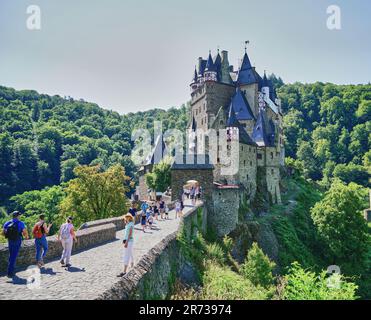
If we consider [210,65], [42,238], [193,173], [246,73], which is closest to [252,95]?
[246,73]

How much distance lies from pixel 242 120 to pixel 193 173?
828 inches

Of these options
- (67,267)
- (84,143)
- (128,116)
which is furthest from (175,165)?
(128,116)

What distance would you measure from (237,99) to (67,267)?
42.2 m

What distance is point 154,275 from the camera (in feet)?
33.7

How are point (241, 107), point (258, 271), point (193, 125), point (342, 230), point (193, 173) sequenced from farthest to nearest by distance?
1. point (193, 125)
2. point (241, 107)
3. point (342, 230)
4. point (193, 173)
5. point (258, 271)

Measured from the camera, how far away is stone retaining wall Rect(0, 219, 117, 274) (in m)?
9.44

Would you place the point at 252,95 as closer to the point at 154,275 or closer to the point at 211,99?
the point at 211,99

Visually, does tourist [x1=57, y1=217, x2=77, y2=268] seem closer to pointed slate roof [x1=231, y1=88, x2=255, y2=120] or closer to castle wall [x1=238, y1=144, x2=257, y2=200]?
castle wall [x1=238, y1=144, x2=257, y2=200]

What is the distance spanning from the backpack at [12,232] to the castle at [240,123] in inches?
1035

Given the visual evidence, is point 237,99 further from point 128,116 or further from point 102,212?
point 128,116

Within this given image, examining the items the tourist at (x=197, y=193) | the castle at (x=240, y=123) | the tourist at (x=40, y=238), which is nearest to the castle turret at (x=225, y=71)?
the castle at (x=240, y=123)

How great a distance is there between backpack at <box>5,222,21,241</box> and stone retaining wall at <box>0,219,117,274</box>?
0.65 metres

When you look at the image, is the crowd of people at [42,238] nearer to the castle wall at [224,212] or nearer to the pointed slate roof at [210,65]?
the castle wall at [224,212]

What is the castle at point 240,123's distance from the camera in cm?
4144
